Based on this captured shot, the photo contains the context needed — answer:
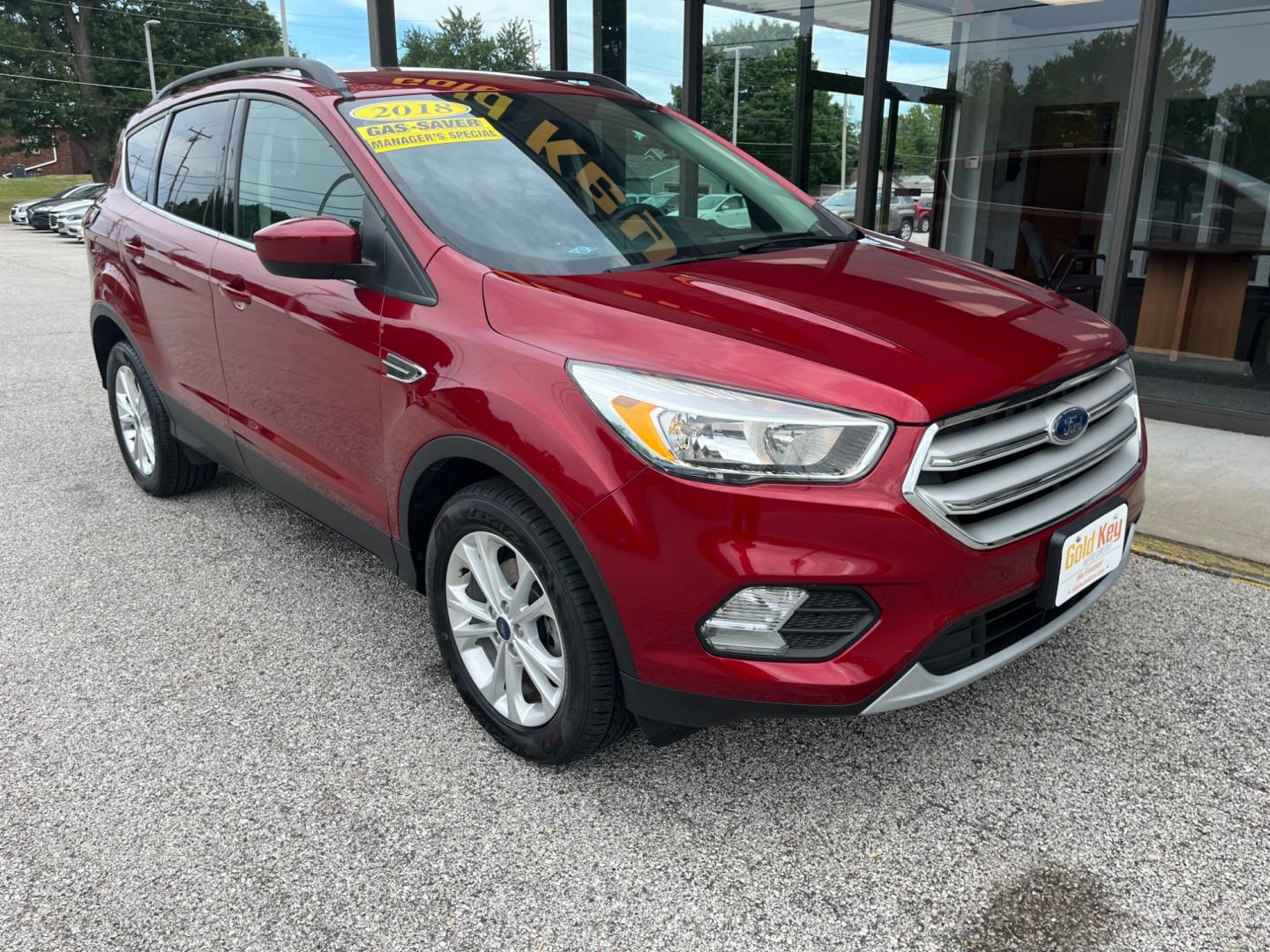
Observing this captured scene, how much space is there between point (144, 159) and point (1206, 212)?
651 centimetres

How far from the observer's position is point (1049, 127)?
7996 mm

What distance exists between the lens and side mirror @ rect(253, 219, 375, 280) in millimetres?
2555

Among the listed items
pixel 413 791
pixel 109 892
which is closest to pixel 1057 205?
pixel 413 791

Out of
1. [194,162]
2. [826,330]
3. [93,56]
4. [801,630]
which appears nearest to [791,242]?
[826,330]

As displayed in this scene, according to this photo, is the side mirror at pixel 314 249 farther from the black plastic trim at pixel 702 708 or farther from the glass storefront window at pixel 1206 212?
the glass storefront window at pixel 1206 212

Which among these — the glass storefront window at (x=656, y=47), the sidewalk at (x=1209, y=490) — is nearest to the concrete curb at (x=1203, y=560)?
the sidewalk at (x=1209, y=490)

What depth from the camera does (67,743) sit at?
2645 mm

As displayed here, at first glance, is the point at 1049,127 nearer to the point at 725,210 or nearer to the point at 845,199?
the point at 845,199

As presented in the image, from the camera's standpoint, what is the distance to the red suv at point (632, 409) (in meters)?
1.96

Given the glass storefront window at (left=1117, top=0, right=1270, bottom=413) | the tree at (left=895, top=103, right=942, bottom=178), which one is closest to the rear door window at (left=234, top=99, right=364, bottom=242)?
the glass storefront window at (left=1117, top=0, right=1270, bottom=413)

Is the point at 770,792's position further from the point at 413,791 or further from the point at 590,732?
the point at 413,791

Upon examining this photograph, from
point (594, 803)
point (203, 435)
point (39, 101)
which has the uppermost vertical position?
point (39, 101)

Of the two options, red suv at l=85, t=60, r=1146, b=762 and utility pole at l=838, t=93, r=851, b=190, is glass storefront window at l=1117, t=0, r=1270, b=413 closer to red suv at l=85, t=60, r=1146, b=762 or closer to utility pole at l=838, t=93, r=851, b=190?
utility pole at l=838, t=93, r=851, b=190

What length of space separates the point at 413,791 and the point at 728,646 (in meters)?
0.96
